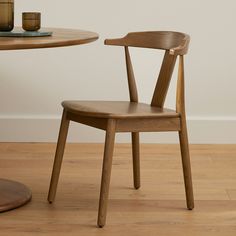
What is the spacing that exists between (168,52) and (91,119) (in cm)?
45

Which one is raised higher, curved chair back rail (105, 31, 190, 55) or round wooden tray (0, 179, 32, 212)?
curved chair back rail (105, 31, 190, 55)

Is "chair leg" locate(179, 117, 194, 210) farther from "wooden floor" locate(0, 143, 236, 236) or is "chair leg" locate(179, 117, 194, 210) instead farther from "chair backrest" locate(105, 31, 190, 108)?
"chair backrest" locate(105, 31, 190, 108)

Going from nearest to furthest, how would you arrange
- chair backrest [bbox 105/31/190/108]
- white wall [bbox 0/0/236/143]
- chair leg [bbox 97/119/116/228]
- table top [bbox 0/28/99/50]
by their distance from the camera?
1. table top [bbox 0/28/99/50]
2. chair leg [bbox 97/119/116/228]
3. chair backrest [bbox 105/31/190/108]
4. white wall [bbox 0/0/236/143]

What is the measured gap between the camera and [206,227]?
8.13 feet

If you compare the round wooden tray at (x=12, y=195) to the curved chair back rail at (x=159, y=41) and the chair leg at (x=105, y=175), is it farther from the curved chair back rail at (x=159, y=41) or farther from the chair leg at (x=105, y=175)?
the curved chair back rail at (x=159, y=41)

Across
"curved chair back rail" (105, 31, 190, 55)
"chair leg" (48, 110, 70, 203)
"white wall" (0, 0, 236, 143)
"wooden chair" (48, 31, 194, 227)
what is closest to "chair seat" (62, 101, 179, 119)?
"wooden chair" (48, 31, 194, 227)

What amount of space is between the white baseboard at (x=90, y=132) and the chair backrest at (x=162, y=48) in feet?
3.56

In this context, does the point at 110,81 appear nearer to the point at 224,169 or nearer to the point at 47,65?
the point at 47,65

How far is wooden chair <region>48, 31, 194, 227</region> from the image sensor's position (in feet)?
8.05

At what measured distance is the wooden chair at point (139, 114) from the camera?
2.46 m

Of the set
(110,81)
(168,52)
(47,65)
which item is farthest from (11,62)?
(168,52)

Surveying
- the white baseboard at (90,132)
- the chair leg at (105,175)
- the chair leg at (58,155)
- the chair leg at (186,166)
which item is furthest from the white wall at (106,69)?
the chair leg at (105,175)

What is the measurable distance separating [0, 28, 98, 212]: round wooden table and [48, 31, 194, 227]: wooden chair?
14 cm

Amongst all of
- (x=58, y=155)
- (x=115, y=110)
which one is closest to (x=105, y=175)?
(x=115, y=110)
